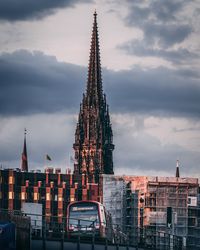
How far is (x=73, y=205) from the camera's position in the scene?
11419cm

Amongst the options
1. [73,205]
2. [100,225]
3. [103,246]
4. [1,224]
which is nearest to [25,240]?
[1,224]

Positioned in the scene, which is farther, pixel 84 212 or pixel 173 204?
pixel 173 204

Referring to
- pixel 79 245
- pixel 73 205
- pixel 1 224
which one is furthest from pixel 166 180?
pixel 1 224

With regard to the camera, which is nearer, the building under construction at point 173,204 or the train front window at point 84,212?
the train front window at point 84,212

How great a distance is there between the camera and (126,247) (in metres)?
94.6

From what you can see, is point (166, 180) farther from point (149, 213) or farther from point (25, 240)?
point (25, 240)

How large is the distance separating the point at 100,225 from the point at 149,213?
64.9 m

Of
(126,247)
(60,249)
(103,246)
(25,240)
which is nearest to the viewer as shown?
(25,240)

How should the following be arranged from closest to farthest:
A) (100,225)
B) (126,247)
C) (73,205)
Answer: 1. (126,247)
2. (100,225)
3. (73,205)

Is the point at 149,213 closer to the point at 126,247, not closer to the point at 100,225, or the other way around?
the point at 100,225

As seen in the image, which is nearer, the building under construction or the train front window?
the train front window

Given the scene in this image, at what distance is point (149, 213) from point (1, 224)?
10568cm

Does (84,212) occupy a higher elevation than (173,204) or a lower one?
lower

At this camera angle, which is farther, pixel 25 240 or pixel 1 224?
pixel 25 240
